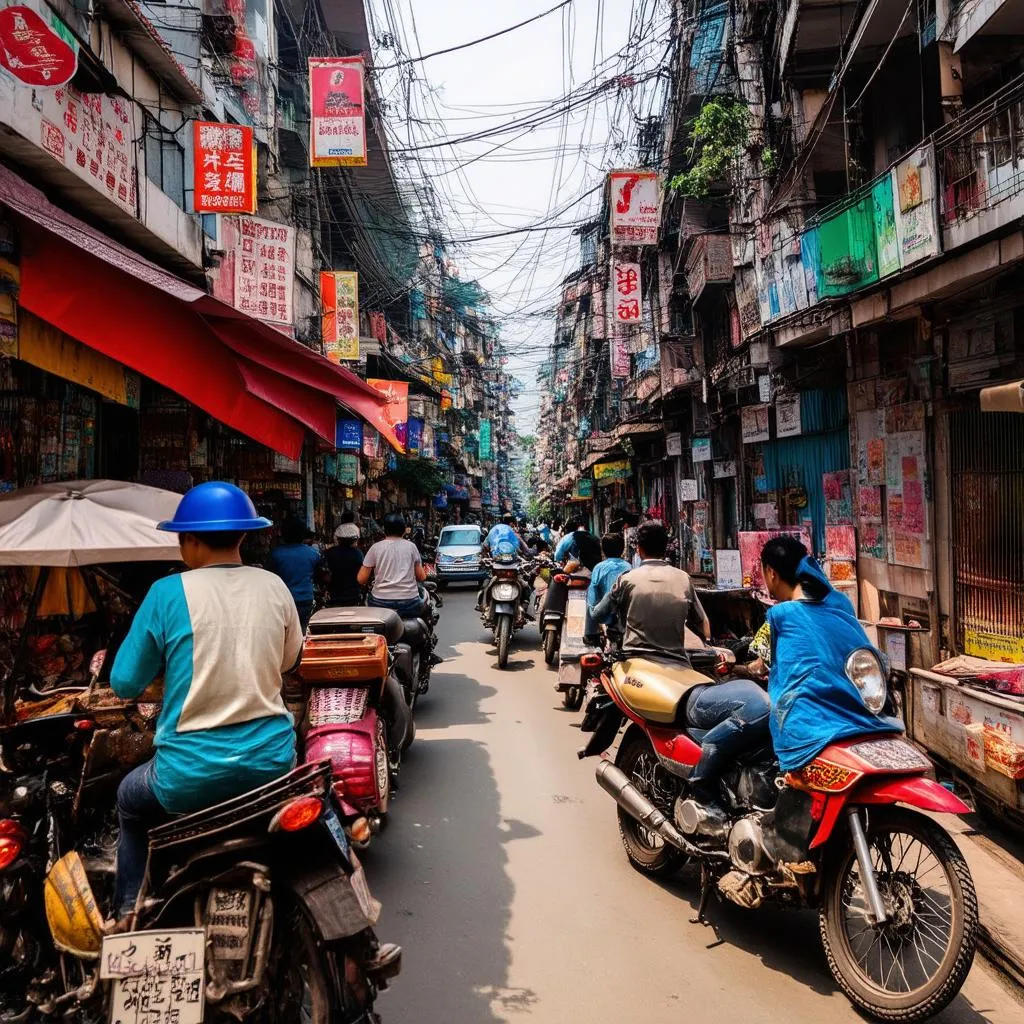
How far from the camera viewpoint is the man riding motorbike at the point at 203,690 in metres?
2.61

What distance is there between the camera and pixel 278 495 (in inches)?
599

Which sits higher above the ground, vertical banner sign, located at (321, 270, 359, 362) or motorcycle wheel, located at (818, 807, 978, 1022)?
vertical banner sign, located at (321, 270, 359, 362)

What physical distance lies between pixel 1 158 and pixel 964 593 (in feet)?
32.9

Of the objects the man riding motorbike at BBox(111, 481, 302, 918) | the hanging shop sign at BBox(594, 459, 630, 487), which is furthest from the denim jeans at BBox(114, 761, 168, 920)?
the hanging shop sign at BBox(594, 459, 630, 487)

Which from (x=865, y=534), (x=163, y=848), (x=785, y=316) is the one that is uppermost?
(x=785, y=316)

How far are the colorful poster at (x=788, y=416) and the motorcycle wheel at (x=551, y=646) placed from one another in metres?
5.30

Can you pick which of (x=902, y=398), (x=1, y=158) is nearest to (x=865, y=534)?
(x=902, y=398)

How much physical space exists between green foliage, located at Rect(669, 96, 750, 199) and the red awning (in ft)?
30.7

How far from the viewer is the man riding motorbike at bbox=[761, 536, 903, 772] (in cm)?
317

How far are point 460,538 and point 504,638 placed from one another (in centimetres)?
1199

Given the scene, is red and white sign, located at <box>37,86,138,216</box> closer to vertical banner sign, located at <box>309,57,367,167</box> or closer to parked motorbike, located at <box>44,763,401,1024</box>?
vertical banner sign, located at <box>309,57,367,167</box>

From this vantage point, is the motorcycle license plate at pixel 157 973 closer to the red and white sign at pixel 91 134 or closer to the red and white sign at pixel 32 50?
the red and white sign at pixel 32 50

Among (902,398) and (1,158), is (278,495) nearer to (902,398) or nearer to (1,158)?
(1,158)

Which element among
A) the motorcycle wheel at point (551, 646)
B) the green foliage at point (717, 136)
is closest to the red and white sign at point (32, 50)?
the motorcycle wheel at point (551, 646)
